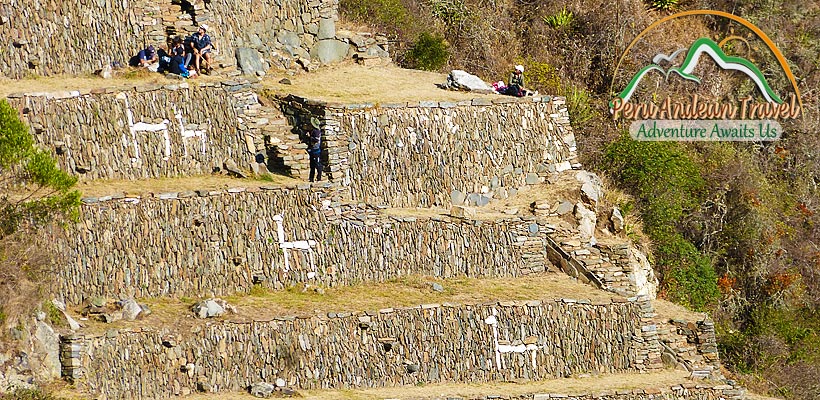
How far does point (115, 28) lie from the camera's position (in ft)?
126

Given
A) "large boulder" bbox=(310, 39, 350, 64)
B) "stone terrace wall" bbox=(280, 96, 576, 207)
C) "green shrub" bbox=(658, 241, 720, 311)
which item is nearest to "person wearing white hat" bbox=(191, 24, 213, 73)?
"stone terrace wall" bbox=(280, 96, 576, 207)

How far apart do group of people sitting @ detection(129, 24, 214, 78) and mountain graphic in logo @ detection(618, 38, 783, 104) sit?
53.0ft

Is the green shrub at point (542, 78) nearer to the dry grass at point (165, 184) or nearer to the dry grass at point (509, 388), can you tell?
the dry grass at point (165, 184)

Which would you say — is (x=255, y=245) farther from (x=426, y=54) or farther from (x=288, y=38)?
(x=426, y=54)

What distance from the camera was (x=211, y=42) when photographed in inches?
1556

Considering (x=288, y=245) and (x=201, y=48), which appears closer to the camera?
(x=288, y=245)

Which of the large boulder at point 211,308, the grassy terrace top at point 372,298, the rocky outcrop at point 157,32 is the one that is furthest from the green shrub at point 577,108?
the large boulder at point 211,308

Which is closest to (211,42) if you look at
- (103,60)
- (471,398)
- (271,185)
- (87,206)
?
(103,60)

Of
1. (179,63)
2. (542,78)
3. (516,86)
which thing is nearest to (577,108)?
(542,78)

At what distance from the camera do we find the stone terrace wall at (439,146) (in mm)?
37969

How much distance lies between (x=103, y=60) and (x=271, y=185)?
5131 millimetres

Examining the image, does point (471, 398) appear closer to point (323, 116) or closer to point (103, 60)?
point (323, 116)

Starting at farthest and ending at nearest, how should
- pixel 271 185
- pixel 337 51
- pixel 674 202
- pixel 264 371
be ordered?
pixel 674 202, pixel 337 51, pixel 271 185, pixel 264 371

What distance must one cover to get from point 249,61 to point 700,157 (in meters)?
14.9
